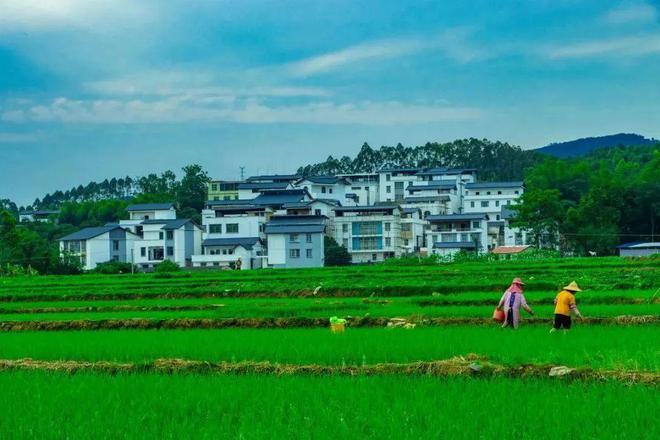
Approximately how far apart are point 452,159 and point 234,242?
53152 millimetres

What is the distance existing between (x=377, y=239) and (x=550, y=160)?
48.3 feet

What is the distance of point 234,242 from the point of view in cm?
6316

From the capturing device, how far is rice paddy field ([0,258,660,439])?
668 cm

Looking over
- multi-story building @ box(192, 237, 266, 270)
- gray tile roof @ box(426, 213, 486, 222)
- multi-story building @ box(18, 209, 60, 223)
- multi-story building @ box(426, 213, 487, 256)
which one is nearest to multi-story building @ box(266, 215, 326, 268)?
multi-story building @ box(192, 237, 266, 270)

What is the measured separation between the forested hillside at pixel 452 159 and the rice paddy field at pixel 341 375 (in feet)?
287

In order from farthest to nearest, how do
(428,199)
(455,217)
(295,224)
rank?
(428,199) → (455,217) → (295,224)

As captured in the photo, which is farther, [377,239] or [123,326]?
[377,239]

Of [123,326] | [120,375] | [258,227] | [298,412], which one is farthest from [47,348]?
[258,227]

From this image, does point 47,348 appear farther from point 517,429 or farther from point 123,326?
point 517,429

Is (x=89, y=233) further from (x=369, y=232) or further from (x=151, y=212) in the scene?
(x=369, y=232)

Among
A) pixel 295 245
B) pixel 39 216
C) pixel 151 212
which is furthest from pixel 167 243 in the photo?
pixel 39 216

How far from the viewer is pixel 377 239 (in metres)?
65.3

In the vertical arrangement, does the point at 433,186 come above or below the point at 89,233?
above

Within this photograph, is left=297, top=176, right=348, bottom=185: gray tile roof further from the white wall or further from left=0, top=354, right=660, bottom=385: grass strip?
left=0, top=354, right=660, bottom=385: grass strip
